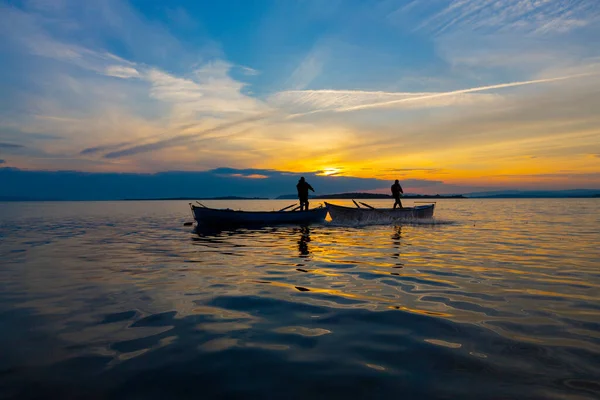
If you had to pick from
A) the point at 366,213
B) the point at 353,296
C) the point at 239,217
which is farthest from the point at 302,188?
the point at 353,296

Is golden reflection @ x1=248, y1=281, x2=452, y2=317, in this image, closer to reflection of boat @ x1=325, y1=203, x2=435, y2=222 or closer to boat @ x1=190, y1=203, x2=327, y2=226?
boat @ x1=190, y1=203, x2=327, y2=226

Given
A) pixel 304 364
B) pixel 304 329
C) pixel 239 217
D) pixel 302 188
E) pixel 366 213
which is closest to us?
pixel 304 364

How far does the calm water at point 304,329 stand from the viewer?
15.1 feet

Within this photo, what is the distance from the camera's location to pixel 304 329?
260 inches

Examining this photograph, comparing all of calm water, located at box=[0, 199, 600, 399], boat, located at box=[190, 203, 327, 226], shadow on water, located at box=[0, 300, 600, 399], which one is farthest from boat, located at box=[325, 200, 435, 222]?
shadow on water, located at box=[0, 300, 600, 399]

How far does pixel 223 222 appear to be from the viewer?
31.2 metres

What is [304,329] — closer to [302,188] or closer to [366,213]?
[302,188]

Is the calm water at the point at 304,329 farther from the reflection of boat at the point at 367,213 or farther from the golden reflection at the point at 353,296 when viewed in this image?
the reflection of boat at the point at 367,213

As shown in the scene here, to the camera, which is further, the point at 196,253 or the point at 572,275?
the point at 196,253

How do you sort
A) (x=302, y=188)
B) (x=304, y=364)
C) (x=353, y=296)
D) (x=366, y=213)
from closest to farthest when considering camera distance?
(x=304, y=364) → (x=353, y=296) → (x=302, y=188) → (x=366, y=213)

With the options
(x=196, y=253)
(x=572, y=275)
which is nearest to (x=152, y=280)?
(x=196, y=253)

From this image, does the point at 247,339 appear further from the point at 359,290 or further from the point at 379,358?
the point at 359,290

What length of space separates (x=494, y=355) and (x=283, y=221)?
89.0ft

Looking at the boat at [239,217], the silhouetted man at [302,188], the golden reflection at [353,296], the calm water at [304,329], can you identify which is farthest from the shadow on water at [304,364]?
the silhouetted man at [302,188]
